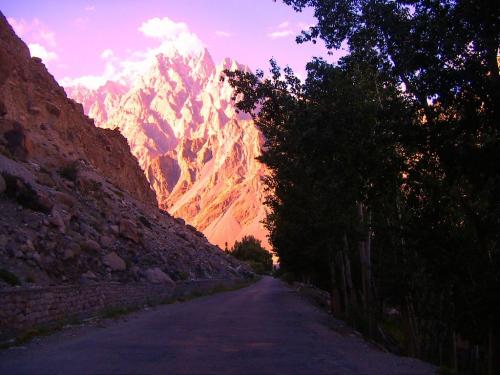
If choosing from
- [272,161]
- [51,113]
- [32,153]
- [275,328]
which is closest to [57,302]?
[275,328]

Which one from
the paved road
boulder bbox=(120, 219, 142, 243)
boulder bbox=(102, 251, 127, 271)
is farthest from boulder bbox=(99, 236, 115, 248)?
the paved road

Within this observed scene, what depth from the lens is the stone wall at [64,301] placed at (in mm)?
12992

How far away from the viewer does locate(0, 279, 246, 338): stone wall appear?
13.0 meters

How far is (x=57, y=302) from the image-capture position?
16.2 meters

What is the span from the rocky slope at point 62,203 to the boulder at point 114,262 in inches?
2.4

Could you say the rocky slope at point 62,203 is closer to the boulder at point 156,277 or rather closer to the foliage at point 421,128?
the boulder at point 156,277

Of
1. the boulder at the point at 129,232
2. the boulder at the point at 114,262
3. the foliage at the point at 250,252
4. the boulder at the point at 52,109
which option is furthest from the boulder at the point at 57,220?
the foliage at the point at 250,252

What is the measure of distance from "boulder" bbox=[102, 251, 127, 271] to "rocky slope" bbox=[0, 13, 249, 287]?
62 millimetres

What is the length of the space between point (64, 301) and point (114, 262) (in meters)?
11.8

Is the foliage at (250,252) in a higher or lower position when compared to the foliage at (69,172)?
lower

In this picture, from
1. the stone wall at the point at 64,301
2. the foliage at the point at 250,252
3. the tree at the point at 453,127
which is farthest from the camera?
the foliage at the point at 250,252

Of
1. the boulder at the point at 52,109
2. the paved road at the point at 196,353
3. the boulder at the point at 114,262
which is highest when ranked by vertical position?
the boulder at the point at 52,109

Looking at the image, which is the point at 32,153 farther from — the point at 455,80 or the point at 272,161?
the point at 455,80

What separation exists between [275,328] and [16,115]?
1441 inches
